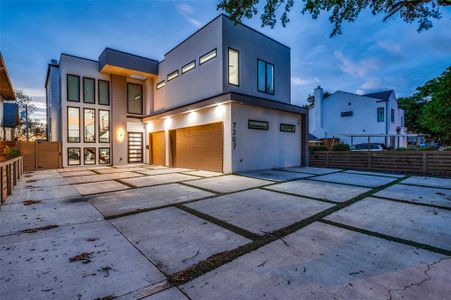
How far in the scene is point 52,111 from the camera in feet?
51.6

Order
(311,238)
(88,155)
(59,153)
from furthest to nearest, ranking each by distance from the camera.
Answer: (88,155), (59,153), (311,238)

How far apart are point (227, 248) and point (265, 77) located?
11013 millimetres

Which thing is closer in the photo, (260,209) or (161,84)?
(260,209)

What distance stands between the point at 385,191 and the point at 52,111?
20330 mm

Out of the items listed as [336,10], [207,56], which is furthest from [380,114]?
[336,10]

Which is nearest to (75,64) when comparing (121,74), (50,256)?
(121,74)

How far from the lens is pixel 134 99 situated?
1614cm

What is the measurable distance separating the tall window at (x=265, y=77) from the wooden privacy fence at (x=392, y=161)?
4.85m

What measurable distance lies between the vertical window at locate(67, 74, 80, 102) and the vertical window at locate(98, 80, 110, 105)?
4.08 ft

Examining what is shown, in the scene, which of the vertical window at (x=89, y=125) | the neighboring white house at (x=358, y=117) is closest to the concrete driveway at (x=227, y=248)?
the vertical window at (x=89, y=125)

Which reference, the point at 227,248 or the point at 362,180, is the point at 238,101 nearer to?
the point at 362,180

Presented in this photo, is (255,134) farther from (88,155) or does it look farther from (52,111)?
(52,111)

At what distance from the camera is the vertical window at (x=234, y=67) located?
10.3 meters

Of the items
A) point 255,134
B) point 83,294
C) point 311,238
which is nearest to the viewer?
point 83,294
